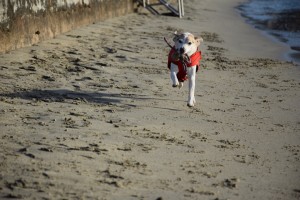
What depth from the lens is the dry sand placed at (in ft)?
14.0

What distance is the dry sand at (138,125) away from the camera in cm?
427

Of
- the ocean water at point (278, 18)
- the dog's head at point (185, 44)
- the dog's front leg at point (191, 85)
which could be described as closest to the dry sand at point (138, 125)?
the dog's front leg at point (191, 85)

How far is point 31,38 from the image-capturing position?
28.6ft

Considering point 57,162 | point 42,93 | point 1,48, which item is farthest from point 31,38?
point 57,162

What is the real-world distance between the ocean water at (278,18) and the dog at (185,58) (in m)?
4.37

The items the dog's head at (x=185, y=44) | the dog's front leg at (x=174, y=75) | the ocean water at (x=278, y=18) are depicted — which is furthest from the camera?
the ocean water at (x=278, y=18)

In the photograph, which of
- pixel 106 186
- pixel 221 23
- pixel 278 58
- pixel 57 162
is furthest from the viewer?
pixel 221 23

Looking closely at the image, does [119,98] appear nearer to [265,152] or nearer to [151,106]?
[151,106]

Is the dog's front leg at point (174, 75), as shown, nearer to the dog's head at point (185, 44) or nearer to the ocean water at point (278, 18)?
the dog's head at point (185, 44)

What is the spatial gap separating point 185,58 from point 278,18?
37.0 ft

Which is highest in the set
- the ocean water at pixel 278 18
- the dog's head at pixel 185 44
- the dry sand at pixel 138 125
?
the dog's head at pixel 185 44

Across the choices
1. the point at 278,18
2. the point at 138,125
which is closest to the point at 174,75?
the point at 138,125

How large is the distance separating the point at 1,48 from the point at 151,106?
2.75m

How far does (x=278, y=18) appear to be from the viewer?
17.0 meters
